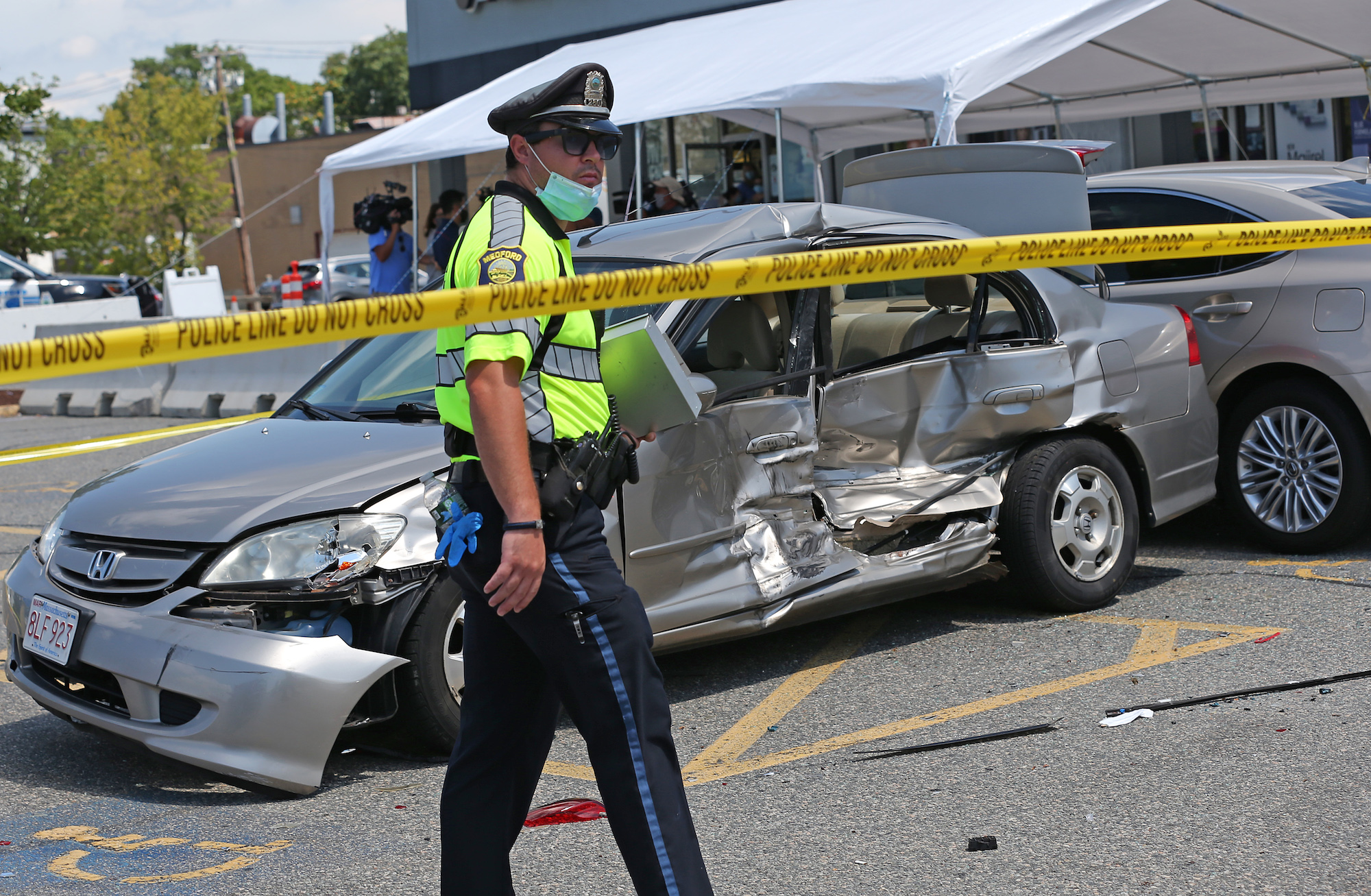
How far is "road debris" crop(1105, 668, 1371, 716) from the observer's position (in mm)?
4359

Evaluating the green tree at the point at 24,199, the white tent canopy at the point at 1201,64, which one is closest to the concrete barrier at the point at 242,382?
the white tent canopy at the point at 1201,64

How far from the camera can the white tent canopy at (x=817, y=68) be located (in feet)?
30.1

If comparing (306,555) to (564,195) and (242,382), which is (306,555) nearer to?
(564,195)

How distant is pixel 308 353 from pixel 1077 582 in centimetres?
912

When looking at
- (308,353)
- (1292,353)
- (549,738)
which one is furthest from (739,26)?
(549,738)

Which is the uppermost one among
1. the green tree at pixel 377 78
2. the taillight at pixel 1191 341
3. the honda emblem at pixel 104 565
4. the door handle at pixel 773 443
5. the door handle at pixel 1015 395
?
the green tree at pixel 377 78

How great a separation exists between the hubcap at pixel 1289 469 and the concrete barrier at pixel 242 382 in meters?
8.56

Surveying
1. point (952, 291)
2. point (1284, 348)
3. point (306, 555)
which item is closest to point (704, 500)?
point (306, 555)

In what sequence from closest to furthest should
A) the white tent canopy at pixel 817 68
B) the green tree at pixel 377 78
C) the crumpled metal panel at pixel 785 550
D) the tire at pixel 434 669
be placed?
the tire at pixel 434 669 < the crumpled metal panel at pixel 785 550 < the white tent canopy at pixel 817 68 < the green tree at pixel 377 78

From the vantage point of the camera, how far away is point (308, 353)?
506 inches

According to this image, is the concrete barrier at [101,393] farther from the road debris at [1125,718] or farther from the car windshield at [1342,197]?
the road debris at [1125,718]

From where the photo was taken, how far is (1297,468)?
250 inches

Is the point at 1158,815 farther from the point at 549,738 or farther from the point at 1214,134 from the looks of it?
the point at 1214,134

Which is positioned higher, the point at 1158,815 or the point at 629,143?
the point at 629,143
